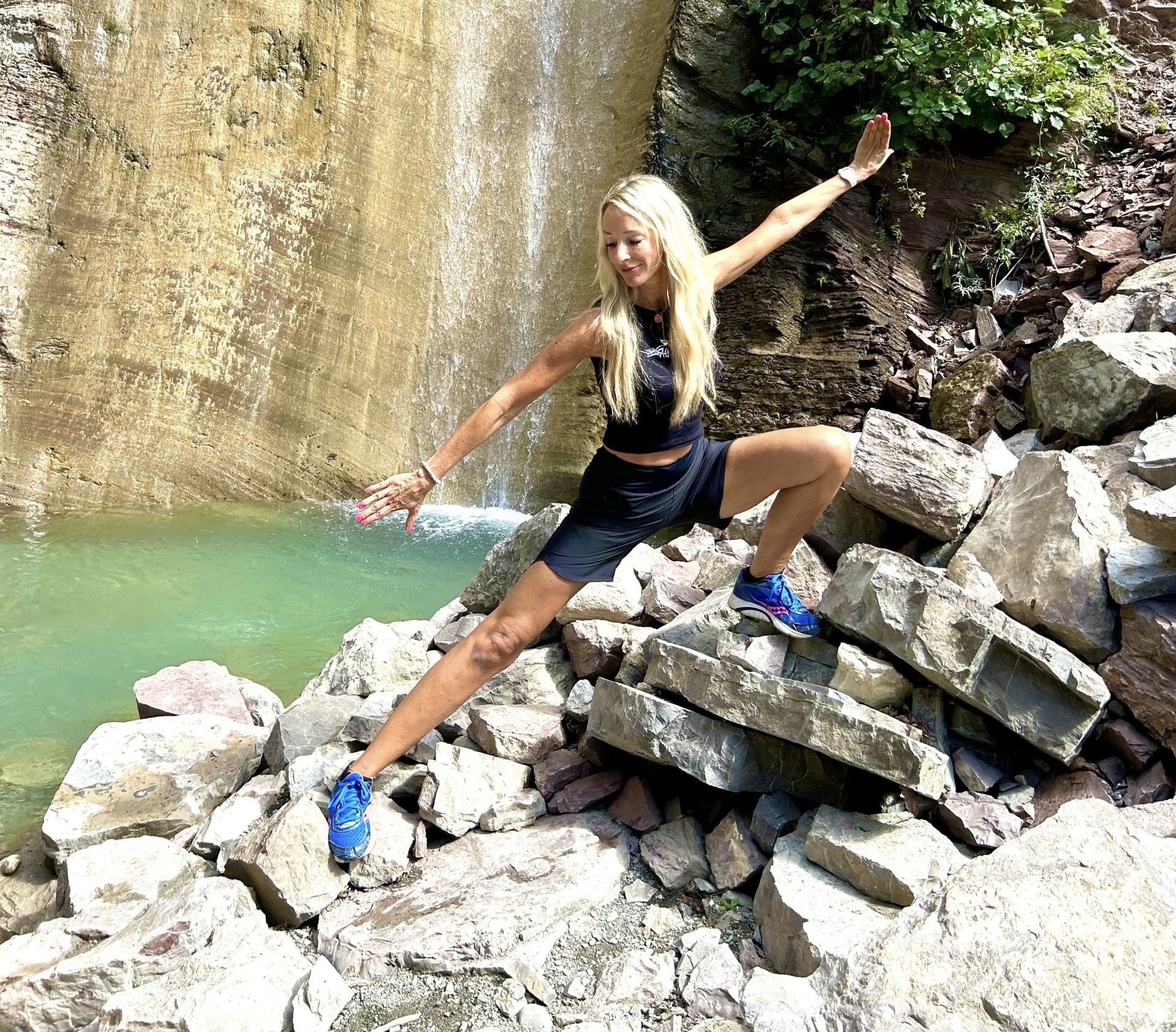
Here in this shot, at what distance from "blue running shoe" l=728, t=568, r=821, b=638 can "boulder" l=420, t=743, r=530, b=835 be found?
0.90 metres

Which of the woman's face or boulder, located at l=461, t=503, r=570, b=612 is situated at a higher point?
the woman's face

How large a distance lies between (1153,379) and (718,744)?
7.74ft

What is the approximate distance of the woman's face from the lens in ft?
8.04

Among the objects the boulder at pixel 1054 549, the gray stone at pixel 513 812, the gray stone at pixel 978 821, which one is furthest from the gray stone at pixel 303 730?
the boulder at pixel 1054 549

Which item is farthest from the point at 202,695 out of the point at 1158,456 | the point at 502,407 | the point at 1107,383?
the point at 1107,383

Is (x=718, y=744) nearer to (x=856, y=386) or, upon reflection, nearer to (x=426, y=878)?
(x=426, y=878)

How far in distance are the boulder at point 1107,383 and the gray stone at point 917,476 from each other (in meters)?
0.81

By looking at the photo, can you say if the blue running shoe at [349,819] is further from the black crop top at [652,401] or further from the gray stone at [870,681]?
the gray stone at [870,681]

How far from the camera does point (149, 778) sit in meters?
3.70

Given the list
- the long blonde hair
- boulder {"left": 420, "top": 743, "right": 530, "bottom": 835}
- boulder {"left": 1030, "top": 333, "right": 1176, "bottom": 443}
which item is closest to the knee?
boulder {"left": 420, "top": 743, "right": 530, "bottom": 835}

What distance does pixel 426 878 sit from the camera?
8.36ft

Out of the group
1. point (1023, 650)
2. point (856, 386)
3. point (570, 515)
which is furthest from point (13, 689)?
point (856, 386)

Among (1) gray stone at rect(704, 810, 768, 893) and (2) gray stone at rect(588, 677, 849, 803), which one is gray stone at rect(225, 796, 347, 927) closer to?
(2) gray stone at rect(588, 677, 849, 803)

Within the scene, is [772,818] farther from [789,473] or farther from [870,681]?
[789,473]
